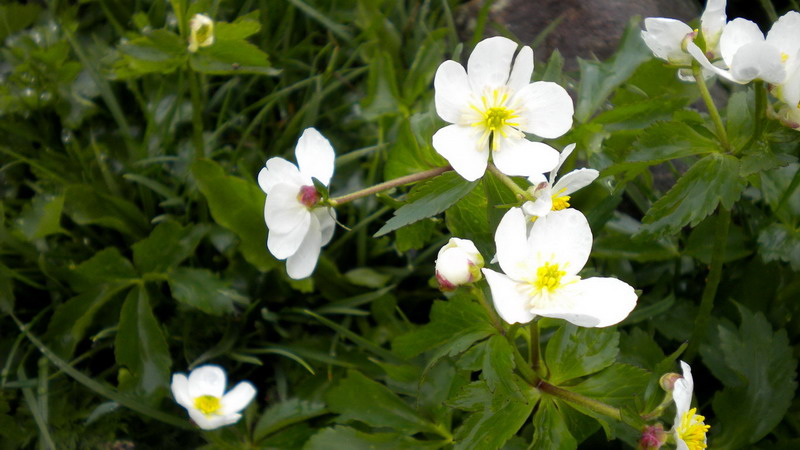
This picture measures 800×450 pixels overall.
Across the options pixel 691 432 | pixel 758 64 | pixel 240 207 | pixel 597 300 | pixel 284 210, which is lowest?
pixel 691 432

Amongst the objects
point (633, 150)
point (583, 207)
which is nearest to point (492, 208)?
point (633, 150)

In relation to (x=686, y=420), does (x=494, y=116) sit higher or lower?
higher

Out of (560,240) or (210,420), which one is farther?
(210,420)

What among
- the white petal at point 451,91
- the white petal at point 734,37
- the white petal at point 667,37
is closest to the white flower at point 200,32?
the white petal at point 451,91

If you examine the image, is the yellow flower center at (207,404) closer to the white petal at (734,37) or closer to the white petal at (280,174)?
the white petal at (280,174)

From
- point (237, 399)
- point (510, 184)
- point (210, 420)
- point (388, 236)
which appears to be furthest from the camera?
point (388, 236)

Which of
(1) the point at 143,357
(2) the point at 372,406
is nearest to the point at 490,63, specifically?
(2) the point at 372,406

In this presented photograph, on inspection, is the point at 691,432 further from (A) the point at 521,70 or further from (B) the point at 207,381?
(B) the point at 207,381
